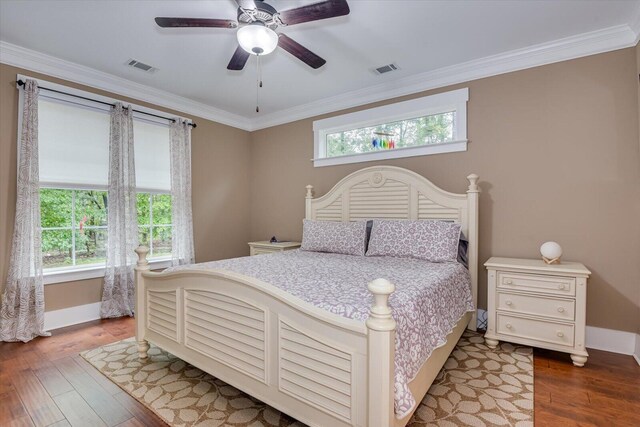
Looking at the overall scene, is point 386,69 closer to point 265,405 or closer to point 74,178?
point 265,405

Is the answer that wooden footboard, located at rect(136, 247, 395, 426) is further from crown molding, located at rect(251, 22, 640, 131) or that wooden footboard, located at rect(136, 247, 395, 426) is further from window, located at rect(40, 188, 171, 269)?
crown molding, located at rect(251, 22, 640, 131)

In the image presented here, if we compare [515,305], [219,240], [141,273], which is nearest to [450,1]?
[515,305]

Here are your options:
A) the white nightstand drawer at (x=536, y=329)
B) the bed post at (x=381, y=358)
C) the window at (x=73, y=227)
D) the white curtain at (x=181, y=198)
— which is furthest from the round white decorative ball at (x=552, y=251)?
the window at (x=73, y=227)

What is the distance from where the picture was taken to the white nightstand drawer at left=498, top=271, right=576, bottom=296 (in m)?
2.36

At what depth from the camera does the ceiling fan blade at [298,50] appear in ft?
7.03

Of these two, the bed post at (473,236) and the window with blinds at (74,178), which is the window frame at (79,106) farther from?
the bed post at (473,236)

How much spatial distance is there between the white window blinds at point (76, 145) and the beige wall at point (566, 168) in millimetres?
3423

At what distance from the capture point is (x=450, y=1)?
221 centimetres

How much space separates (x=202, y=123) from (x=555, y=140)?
13.4 ft

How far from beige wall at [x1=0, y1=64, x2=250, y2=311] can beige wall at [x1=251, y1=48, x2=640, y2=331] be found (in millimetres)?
2790

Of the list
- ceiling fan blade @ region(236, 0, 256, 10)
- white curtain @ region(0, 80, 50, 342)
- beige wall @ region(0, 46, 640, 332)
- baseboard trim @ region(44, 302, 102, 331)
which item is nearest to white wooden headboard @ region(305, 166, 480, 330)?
beige wall @ region(0, 46, 640, 332)

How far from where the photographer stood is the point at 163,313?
93.3 inches

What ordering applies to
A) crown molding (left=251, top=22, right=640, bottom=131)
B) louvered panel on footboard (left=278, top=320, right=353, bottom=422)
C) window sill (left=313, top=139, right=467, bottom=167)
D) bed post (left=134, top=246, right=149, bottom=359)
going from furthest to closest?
1. window sill (left=313, top=139, right=467, bottom=167)
2. crown molding (left=251, top=22, right=640, bottom=131)
3. bed post (left=134, top=246, right=149, bottom=359)
4. louvered panel on footboard (left=278, top=320, right=353, bottom=422)

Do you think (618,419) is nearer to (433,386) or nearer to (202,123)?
(433,386)
